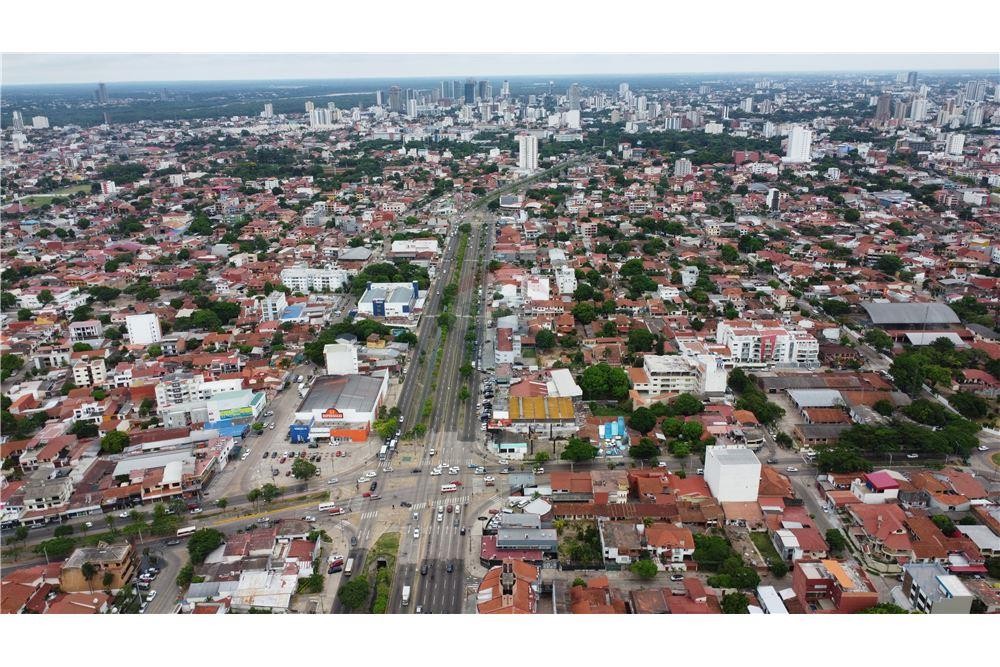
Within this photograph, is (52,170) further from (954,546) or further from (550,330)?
(954,546)

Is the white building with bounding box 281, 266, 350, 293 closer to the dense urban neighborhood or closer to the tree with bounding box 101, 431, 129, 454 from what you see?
the dense urban neighborhood

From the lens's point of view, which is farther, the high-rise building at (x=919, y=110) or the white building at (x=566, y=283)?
the high-rise building at (x=919, y=110)

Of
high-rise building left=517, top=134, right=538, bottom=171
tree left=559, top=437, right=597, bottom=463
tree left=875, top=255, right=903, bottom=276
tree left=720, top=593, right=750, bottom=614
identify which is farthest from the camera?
high-rise building left=517, top=134, right=538, bottom=171

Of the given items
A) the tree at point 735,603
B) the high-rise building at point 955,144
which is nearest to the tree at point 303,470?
the tree at point 735,603

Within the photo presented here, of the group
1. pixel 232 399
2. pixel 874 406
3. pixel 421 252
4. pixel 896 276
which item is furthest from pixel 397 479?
pixel 896 276

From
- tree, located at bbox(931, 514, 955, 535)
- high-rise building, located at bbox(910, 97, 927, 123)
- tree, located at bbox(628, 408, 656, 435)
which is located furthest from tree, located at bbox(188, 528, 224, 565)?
high-rise building, located at bbox(910, 97, 927, 123)

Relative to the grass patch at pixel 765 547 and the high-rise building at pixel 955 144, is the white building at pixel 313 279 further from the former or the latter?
the high-rise building at pixel 955 144
